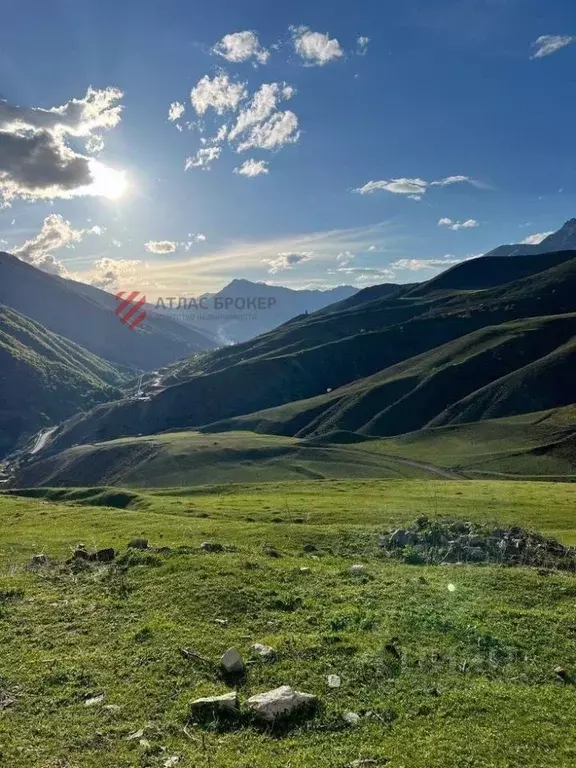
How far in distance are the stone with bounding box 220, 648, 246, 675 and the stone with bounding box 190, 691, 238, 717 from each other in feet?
5.29

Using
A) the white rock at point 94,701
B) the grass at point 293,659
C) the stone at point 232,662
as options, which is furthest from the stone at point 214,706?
the white rock at point 94,701

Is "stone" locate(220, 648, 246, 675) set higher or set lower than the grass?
higher

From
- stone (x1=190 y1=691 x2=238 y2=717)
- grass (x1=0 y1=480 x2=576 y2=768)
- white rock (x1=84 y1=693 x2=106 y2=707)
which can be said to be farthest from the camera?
white rock (x1=84 y1=693 x2=106 y2=707)

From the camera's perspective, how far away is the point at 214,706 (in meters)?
12.5

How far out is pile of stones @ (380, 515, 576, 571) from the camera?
1146 inches

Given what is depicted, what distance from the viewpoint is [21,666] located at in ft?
48.7

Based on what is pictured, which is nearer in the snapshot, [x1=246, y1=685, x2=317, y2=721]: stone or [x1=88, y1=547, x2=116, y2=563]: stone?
[x1=246, y1=685, x2=317, y2=721]: stone

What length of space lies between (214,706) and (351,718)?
3057 mm

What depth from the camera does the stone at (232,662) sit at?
46.5 feet

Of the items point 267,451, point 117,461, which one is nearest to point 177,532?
point 267,451

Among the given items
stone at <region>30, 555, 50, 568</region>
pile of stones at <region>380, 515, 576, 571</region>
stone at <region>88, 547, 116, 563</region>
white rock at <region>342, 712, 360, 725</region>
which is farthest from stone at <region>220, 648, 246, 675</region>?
pile of stones at <region>380, 515, 576, 571</region>

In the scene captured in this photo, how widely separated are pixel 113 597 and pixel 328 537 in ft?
68.5

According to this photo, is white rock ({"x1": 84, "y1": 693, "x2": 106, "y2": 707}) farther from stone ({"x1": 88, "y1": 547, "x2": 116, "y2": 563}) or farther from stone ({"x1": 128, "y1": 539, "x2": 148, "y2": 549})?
stone ({"x1": 128, "y1": 539, "x2": 148, "y2": 549})

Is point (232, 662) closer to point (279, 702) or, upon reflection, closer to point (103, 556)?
point (279, 702)
